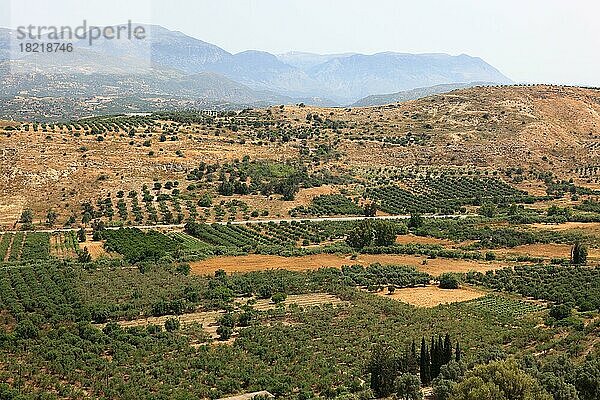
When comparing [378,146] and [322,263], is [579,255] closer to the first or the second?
[322,263]

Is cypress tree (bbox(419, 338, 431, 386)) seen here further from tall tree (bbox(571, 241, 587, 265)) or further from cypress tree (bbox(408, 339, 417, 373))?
tall tree (bbox(571, 241, 587, 265))

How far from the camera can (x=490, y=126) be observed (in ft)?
416

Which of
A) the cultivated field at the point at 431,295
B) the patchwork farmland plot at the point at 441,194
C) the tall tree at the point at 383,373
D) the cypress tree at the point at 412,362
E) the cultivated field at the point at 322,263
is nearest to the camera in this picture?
the tall tree at the point at 383,373

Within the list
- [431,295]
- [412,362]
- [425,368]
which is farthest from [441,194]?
[425,368]

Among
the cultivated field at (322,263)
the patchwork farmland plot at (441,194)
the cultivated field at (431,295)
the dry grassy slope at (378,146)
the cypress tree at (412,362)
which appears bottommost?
the cultivated field at (322,263)

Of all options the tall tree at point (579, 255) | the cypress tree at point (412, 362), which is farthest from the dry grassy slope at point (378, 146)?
the cypress tree at point (412, 362)

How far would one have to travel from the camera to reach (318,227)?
76.8 meters

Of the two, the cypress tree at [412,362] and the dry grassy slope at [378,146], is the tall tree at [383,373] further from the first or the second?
the dry grassy slope at [378,146]

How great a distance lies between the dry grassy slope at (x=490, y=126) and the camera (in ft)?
377

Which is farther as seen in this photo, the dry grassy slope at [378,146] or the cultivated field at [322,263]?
the dry grassy slope at [378,146]

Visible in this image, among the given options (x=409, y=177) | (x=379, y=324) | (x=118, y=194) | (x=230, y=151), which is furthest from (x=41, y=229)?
(x=409, y=177)

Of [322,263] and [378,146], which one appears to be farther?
[378,146]

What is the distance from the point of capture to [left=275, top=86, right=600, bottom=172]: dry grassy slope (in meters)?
115

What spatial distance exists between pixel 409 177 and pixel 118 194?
4728 cm
